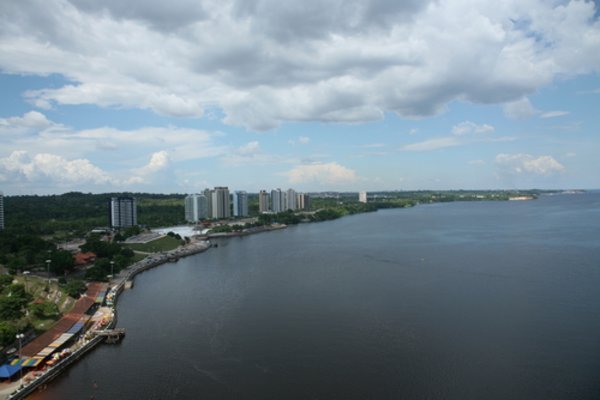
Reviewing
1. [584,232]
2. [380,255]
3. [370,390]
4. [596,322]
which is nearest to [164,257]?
[380,255]

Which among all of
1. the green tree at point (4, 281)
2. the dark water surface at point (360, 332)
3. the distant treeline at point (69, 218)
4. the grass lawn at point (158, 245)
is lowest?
the dark water surface at point (360, 332)

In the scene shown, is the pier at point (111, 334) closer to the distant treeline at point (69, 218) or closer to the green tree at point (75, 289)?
the green tree at point (75, 289)

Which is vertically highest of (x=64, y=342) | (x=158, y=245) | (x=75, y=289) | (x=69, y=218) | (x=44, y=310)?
(x=69, y=218)

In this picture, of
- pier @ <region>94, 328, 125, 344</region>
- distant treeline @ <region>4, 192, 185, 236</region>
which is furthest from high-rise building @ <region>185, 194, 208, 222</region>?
pier @ <region>94, 328, 125, 344</region>

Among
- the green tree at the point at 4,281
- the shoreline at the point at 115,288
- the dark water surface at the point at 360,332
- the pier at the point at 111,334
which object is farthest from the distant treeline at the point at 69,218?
the pier at the point at 111,334

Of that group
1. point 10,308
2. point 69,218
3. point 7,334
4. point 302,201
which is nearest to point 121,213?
point 69,218

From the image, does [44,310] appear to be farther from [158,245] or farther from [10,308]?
[158,245]

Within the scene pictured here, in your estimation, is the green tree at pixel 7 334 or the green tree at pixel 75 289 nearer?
the green tree at pixel 7 334
